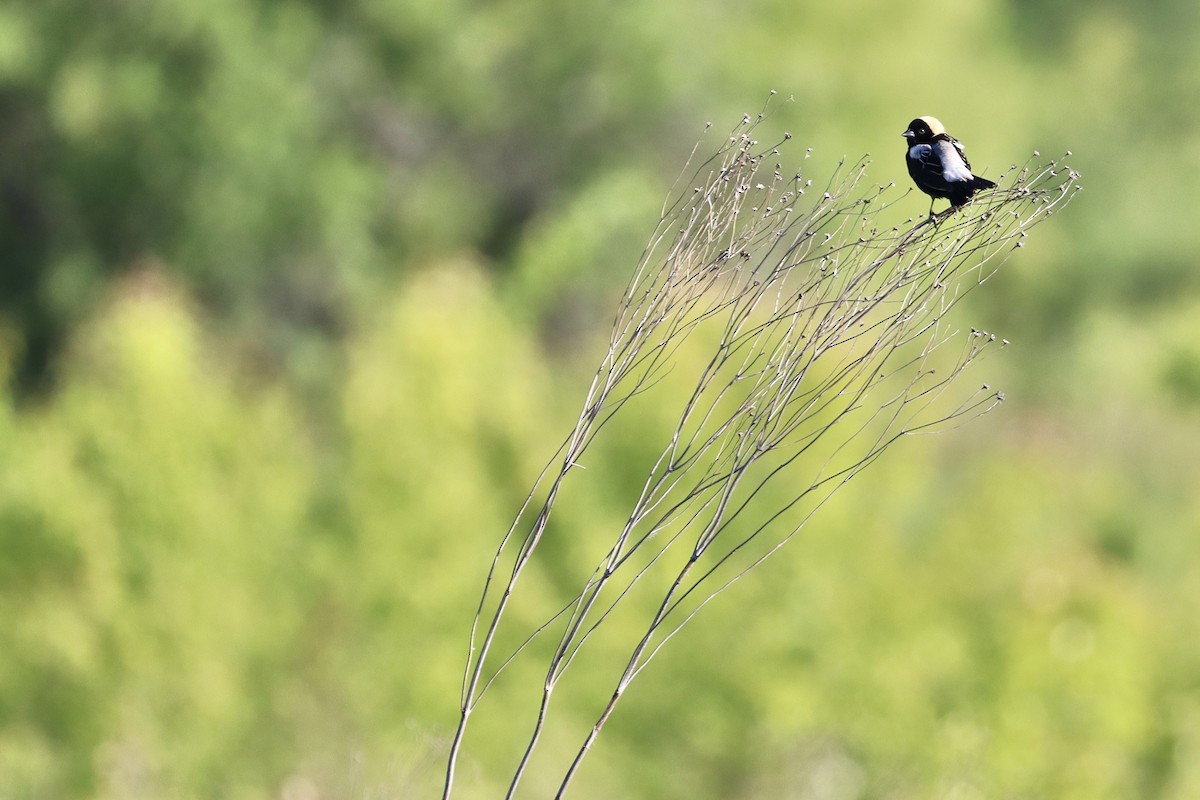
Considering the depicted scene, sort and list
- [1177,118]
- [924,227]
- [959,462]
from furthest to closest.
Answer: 1. [1177,118]
2. [959,462]
3. [924,227]

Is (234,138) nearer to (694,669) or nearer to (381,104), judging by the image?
(381,104)

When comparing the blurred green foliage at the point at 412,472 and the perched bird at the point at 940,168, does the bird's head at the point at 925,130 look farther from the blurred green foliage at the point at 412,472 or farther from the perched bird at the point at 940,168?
the blurred green foliage at the point at 412,472

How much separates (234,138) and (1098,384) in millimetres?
21791

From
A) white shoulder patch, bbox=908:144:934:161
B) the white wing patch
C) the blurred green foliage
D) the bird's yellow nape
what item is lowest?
the white wing patch

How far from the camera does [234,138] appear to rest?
28.4 metres

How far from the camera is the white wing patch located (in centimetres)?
380

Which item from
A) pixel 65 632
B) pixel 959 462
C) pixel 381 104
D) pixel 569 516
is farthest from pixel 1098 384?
pixel 65 632

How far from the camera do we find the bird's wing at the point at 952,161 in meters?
3.81

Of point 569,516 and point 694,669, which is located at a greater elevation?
point 569,516

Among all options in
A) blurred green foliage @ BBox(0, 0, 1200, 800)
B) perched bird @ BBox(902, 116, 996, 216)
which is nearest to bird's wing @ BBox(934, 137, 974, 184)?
perched bird @ BBox(902, 116, 996, 216)

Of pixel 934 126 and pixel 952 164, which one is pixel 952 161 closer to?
pixel 952 164

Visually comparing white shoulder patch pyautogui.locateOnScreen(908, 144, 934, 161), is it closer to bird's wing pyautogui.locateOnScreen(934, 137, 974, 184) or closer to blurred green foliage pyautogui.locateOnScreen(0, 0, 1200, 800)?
bird's wing pyautogui.locateOnScreen(934, 137, 974, 184)

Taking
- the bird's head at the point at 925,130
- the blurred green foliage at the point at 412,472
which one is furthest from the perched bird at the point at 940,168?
the blurred green foliage at the point at 412,472

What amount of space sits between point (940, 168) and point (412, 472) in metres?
13.8
